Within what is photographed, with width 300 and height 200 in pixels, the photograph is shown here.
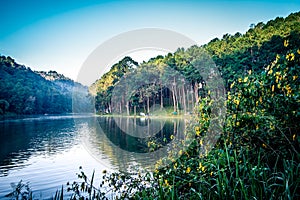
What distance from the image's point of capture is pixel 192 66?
48688 millimetres

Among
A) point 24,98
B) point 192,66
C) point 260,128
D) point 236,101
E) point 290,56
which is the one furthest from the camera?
point 24,98

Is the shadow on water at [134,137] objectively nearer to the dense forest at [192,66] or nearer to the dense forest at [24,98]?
the dense forest at [192,66]

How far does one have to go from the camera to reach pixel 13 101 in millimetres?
69250

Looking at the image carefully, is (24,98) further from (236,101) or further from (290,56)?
(290,56)

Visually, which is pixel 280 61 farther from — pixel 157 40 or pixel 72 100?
pixel 72 100

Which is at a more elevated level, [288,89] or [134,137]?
[288,89]

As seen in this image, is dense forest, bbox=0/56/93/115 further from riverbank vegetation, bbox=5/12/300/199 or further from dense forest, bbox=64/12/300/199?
riverbank vegetation, bbox=5/12/300/199

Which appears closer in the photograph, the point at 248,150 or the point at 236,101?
the point at 248,150

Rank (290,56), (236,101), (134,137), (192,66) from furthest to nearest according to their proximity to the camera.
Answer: (192,66) → (134,137) → (236,101) → (290,56)

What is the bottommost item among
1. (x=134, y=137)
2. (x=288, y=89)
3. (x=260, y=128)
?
(x=134, y=137)

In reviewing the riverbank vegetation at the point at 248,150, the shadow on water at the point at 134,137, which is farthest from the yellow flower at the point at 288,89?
the shadow on water at the point at 134,137

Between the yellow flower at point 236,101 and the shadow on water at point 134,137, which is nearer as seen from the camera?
the yellow flower at point 236,101

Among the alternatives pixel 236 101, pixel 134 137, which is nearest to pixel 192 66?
pixel 134 137

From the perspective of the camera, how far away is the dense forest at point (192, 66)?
138 ft
